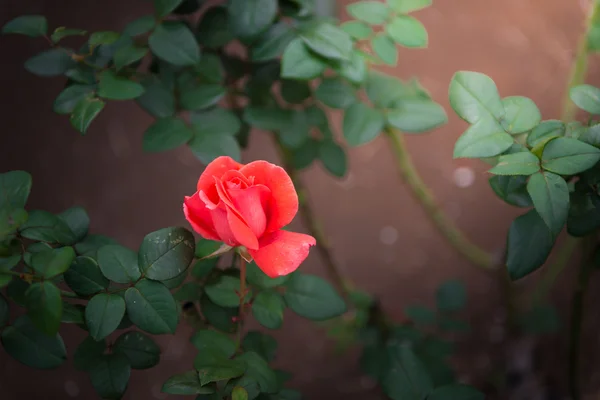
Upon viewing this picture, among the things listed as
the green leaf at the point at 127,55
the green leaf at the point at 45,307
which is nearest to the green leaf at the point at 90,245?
the green leaf at the point at 45,307

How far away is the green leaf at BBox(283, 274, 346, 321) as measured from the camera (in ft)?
2.09

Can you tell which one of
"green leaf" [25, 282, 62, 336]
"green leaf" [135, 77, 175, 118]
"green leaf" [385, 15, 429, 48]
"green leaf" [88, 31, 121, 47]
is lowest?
"green leaf" [25, 282, 62, 336]

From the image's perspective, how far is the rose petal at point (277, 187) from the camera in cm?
50

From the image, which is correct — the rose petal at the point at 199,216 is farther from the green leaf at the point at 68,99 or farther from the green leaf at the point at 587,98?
the green leaf at the point at 587,98

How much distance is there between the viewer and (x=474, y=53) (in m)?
1.30

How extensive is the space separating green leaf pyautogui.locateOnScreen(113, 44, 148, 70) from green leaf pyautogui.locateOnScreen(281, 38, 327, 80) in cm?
18

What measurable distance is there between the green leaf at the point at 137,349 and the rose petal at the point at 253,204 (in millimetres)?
201

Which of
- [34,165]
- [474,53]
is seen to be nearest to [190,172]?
[34,165]

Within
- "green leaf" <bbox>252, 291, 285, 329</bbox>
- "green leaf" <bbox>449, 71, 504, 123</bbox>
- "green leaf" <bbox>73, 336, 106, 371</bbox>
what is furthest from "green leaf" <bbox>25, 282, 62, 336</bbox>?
"green leaf" <bbox>449, 71, 504, 123</bbox>

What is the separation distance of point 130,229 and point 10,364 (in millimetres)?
367

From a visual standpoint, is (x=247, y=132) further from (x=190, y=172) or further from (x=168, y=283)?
(x=190, y=172)

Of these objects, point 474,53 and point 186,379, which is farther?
point 474,53

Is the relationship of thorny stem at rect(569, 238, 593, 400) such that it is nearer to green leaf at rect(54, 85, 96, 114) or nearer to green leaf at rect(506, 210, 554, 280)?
green leaf at rect(506, 210, 554, 280)

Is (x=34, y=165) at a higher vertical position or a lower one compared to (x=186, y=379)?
lower
